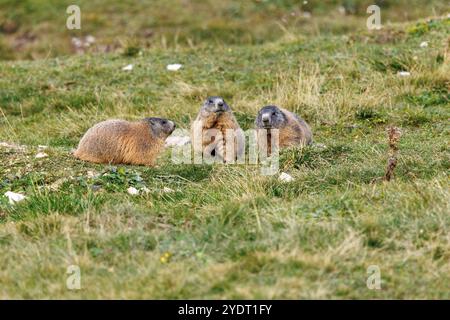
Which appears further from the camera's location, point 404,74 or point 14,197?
point 404,74

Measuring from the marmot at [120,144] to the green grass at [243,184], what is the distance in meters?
0.26

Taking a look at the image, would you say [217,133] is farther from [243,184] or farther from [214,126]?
[243,184]

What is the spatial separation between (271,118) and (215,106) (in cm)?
78

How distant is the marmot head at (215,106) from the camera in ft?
35.1

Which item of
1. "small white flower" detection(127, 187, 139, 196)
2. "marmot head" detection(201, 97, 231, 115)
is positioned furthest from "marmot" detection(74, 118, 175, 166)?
"small white flower" detection(127, 187, 139, 196)

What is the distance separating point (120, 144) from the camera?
9758 millimetres

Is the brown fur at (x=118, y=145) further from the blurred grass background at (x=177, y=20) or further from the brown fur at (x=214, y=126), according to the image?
the blurred grass background at (x=177, y=20)

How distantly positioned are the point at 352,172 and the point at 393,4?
15.5 m

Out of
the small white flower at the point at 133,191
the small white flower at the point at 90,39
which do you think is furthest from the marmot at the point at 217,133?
the small white flower at the point at 90,39

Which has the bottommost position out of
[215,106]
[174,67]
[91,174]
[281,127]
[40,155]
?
[91,174]

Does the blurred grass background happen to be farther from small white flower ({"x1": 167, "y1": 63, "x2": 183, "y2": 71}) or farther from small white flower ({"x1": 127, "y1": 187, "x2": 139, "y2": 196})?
small white flower ({"x1": 127, "y1": 187, "x2": 139, "y2": 196})

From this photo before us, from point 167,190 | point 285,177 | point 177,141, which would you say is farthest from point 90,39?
point 285,177
